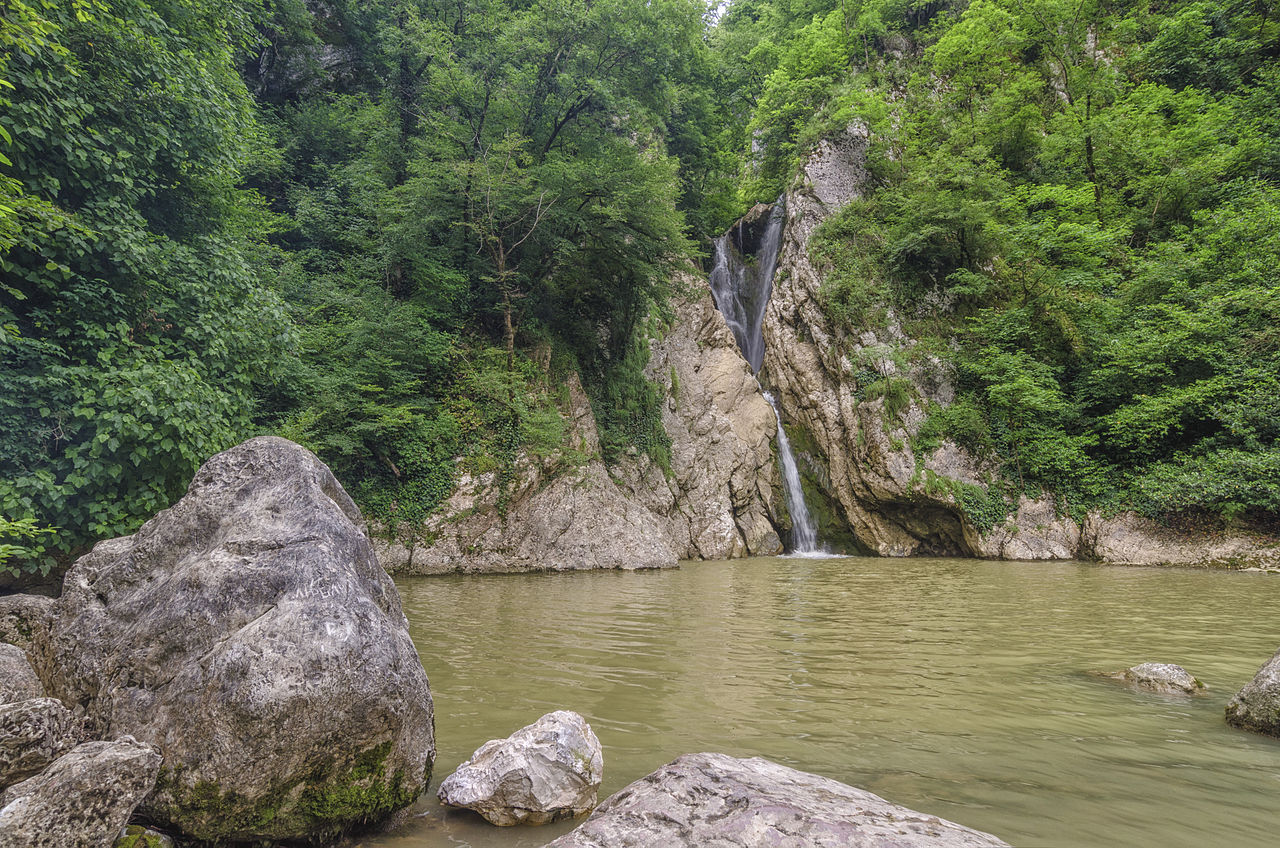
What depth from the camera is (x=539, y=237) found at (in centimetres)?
1541

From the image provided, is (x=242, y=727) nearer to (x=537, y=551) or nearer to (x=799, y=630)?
(x=799, y=630)

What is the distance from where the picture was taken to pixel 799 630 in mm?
6492

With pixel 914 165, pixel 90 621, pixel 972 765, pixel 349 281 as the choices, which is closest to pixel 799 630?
pixel 972 765

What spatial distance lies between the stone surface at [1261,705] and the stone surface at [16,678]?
6920 millimetres

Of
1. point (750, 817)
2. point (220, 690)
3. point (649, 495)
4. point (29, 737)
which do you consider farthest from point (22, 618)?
point (649, 495)

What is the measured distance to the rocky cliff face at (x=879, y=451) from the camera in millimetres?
13797

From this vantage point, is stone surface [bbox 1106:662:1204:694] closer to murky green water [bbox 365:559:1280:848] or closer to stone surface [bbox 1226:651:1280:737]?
murky green water [bbox 365:559:1280:848]

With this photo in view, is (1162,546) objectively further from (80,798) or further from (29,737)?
(29,737)

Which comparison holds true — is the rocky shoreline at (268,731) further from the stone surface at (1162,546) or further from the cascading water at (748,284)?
the cascading water at (748,284)

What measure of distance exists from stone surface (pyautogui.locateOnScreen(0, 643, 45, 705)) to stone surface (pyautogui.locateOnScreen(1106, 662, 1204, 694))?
719 centimetres

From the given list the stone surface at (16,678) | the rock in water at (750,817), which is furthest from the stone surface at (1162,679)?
the stone surface at (16,678)

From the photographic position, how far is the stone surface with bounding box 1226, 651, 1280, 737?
3504 mm

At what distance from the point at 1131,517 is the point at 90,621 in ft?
61.1

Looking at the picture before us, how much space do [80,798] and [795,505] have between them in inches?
693
